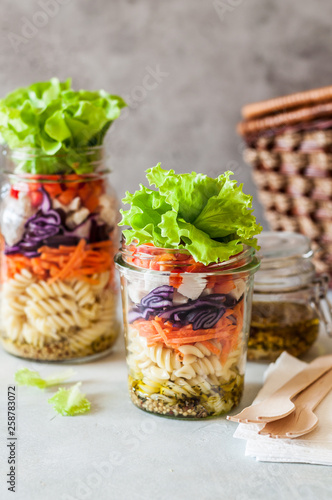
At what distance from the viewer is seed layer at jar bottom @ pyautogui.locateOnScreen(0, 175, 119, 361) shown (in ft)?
3.56

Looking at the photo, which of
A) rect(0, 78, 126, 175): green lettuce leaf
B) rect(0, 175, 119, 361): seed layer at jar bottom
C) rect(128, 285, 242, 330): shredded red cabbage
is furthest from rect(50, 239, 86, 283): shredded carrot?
rect(128, 285, 242, 330): shredded red cabbage

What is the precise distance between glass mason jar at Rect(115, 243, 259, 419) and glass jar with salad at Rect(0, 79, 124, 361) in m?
0.16

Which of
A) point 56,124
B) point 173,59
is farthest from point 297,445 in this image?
point 173,59

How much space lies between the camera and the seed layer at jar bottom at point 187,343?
892 mm

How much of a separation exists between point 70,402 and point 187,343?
0.21 meters

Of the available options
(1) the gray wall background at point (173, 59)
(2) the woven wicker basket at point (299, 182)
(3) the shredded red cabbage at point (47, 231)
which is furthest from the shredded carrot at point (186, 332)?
(1) the gray wall background at point (173, 59)

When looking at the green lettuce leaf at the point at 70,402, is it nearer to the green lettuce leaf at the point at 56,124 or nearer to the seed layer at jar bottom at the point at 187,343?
the seed layer at jar bottom at the point at 187,343

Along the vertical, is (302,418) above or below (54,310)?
below

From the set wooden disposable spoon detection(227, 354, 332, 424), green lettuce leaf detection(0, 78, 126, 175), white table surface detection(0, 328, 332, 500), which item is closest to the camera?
white table surface detection(0, 328, 332, 500)

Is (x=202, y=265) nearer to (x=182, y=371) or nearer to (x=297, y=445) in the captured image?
(x=182, y=371)

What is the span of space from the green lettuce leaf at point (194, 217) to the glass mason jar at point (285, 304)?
0.25 m

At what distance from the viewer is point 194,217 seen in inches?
34.6

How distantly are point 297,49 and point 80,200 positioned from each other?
0.76m

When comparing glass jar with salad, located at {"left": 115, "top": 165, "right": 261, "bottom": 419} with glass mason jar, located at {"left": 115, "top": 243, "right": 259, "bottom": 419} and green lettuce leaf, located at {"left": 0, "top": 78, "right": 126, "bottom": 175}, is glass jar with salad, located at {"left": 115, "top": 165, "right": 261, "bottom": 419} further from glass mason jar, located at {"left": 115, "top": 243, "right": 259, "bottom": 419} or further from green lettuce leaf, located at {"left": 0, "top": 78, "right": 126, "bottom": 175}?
green lettuce leaf, located at {"left": 0, "top": 78, "right": 126, "bottom": 175}
